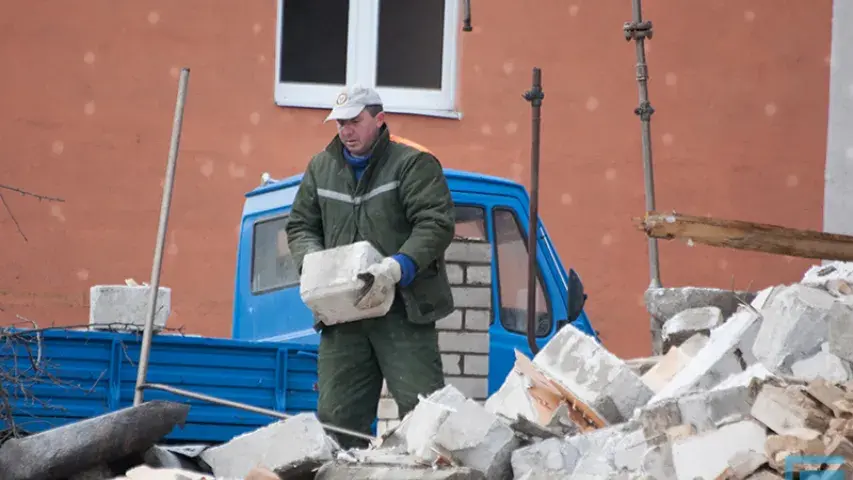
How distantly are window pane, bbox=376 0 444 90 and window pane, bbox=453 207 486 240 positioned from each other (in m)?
2.73

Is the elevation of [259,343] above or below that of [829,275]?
below

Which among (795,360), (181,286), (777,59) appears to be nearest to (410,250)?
(795,360)

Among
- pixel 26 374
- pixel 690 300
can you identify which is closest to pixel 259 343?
pixel 26 374

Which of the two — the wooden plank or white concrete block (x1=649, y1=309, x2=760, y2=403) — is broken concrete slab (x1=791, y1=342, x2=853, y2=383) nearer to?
white concrete block (x1=649, y1=309, x2=760, y2=403)

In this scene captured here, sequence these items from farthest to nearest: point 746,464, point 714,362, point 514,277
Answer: point 514,277 < point 714,362 < point 746,464

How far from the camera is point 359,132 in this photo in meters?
6.22

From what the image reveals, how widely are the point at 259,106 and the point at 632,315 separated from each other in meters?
2.90

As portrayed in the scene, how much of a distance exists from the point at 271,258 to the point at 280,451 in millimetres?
3345

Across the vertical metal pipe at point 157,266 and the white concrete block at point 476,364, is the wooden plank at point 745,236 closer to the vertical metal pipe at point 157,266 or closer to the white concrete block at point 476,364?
the vertical metal pipe at point 157,266

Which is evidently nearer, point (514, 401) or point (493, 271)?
point (514, 401)

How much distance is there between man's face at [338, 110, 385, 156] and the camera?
6207 millimetres

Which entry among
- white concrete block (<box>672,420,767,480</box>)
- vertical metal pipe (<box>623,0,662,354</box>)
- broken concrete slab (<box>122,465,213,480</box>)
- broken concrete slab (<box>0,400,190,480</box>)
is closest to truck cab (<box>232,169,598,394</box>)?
vertical metal pipe (<box>623,0,662,354</box>)

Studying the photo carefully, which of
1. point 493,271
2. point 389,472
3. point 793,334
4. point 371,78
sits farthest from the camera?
point 371,78

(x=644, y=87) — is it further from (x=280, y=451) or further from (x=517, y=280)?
(x=280, y=451)
